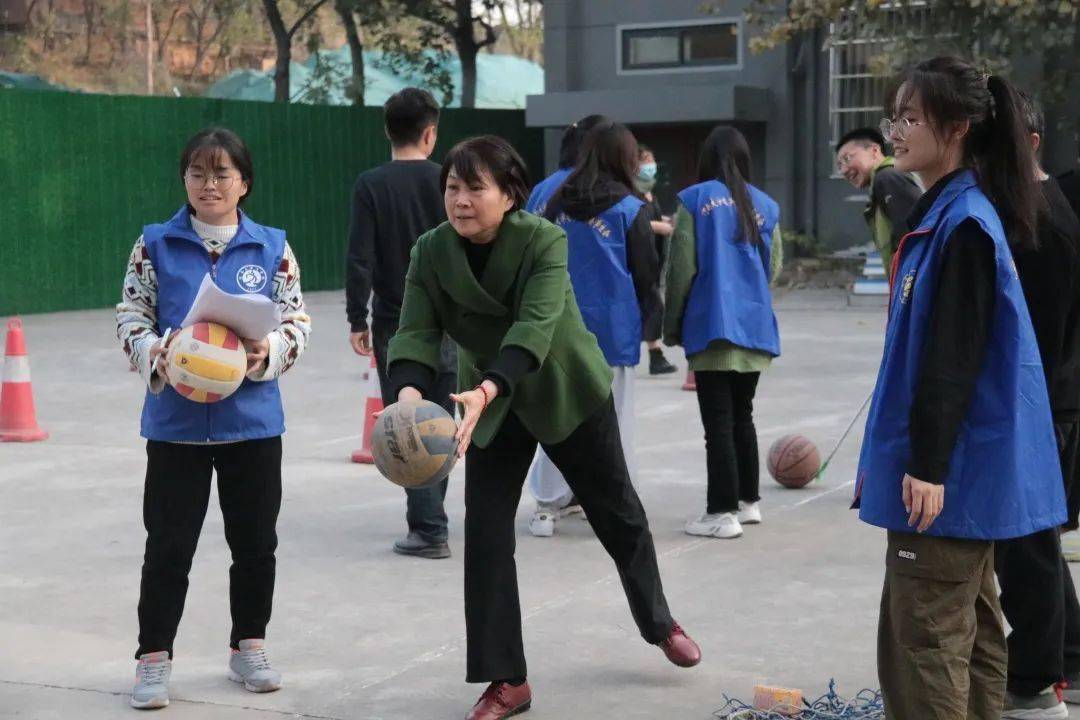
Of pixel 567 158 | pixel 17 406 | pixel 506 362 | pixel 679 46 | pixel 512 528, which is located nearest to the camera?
pixel 506 362

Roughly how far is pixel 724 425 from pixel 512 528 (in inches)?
97.9

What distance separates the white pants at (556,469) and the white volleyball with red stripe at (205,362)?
2861mm

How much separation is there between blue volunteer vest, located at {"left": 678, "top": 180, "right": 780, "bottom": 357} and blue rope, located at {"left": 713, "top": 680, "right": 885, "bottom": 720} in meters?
2.53

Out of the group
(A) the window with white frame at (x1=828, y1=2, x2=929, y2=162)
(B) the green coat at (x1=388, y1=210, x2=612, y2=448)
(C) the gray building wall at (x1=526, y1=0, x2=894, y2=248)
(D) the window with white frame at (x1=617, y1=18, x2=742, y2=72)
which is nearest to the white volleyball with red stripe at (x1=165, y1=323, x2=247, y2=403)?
(B) the green coat at (x1=388, y1=210, x2=612, y2=448)

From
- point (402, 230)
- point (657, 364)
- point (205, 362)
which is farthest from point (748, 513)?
point (657, 364)

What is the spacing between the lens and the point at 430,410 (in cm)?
429

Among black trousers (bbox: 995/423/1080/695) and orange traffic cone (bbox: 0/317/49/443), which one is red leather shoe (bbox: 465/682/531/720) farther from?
orange traffic cone (bbox: 0/317/49/443)

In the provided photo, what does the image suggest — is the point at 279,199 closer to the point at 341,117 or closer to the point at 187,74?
the point at 341,117

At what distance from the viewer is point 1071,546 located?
6562 mm

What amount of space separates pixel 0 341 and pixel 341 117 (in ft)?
29.2

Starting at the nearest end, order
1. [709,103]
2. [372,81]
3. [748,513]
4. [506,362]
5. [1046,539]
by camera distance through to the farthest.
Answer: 1. [506,362]
2. [1046,539]
3. [748,513]
4. [709,103]
5. [372,81]

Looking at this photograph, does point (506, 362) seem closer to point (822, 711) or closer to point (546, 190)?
point (822, 711)

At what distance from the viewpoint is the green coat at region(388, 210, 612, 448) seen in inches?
181

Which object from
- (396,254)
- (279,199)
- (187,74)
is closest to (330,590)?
(396,254)
